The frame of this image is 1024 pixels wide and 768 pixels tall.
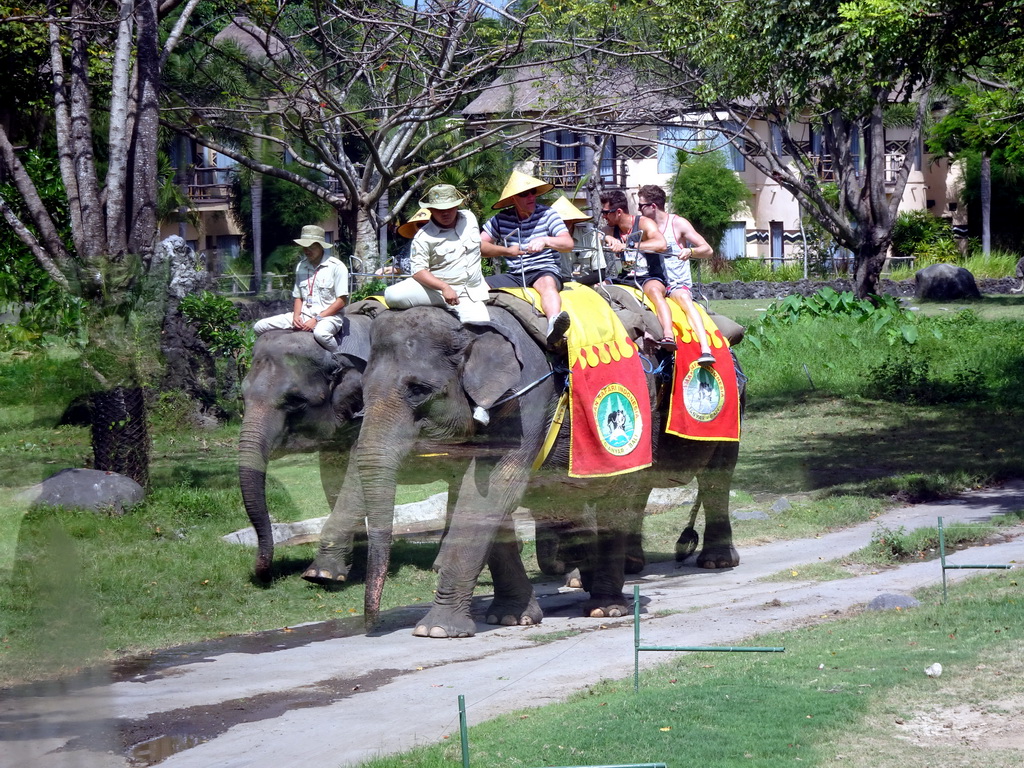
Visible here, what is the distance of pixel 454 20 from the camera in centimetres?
1362

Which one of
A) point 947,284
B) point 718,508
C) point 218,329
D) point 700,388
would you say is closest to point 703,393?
point 700,388

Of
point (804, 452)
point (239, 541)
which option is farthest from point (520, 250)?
point (804, 452)

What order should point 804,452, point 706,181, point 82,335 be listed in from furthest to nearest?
point 706,181 → point 804,452 → point 82,335

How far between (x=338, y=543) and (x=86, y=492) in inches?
95.3

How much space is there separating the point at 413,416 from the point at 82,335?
5142 mm

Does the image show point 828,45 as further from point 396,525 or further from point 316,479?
point 316,479

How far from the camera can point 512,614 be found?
8.87 m

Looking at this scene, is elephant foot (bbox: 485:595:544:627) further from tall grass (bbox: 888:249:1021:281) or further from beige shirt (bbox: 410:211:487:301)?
tall grass (bbox: 888:249:1021:281)

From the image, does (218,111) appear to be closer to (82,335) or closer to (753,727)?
(82,335)

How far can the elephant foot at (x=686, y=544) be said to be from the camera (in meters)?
11.3

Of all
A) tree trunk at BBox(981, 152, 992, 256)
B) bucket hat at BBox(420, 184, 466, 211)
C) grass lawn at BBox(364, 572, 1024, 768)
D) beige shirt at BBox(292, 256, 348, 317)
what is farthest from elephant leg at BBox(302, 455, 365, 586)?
tree trunk at BBox(981, 152, 992, 256)

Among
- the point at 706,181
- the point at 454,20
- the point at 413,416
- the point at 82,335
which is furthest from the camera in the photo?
the point at 706,181

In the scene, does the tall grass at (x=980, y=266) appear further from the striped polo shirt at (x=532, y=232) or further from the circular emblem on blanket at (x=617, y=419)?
the striped polo shirt at (x=532, y=232)

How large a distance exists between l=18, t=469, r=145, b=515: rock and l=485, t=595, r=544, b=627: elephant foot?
3919mm
